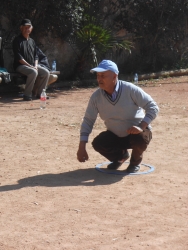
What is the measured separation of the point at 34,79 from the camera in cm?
1252

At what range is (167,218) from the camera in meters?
5.45

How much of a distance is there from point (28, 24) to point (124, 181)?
6655 mm

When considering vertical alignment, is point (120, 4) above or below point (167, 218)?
above

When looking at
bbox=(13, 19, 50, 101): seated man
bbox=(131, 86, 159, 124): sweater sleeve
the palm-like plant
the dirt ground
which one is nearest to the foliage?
the palm-like plant

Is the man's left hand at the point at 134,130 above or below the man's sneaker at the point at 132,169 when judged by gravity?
above

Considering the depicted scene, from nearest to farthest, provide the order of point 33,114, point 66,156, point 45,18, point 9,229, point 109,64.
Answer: point 9,229
point 109,64
point 66,156
point 33,114
point 45,18

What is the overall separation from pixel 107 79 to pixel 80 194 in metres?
1.31

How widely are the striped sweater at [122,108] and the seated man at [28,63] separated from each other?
5.83m

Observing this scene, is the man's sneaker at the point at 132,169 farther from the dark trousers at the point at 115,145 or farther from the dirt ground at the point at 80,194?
the dirt ground at the point at 80,194

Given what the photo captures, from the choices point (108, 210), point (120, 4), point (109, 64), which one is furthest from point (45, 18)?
point (108, 210)

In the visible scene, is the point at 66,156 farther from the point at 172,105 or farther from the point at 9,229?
the point at 172,105

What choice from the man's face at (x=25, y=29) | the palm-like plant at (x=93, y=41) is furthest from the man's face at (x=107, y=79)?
the palm-like plant at (x=93, y=41)

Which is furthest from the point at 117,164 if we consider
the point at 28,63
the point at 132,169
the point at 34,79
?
the point at 28,63

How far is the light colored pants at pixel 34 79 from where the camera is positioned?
1251cm
